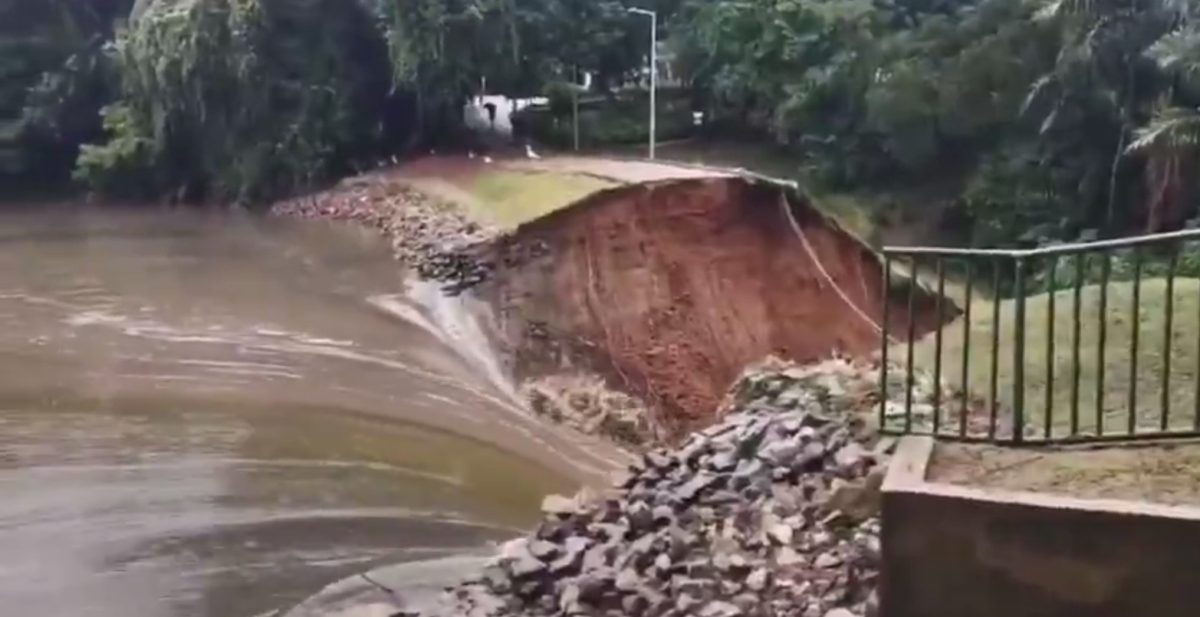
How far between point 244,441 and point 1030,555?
708 centimetres

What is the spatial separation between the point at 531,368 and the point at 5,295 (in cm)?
799

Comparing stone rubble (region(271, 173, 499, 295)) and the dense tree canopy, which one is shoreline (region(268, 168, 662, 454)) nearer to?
stone rubble (region(271, 173, 499, 295))

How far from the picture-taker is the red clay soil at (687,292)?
12.5 metres

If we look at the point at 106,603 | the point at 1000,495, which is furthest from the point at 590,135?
the point at 1000,495

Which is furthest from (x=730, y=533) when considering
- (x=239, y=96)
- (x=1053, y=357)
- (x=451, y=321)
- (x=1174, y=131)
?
(x=239, y=96)

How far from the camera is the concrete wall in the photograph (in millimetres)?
4051

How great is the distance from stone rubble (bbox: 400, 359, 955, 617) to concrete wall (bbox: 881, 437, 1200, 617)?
0.43 m

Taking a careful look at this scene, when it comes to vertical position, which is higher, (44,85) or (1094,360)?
(44,85)

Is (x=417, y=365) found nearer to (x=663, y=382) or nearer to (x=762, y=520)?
(x=663, y=382)

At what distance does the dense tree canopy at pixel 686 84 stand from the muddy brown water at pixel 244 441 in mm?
7009

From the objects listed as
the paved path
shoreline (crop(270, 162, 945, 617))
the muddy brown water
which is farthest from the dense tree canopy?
shoreline (crop(270, 162, 945, 617))

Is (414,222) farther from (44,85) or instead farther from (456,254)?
(44,85)

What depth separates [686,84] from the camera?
25.8m

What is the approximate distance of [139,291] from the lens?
16.7 meters
